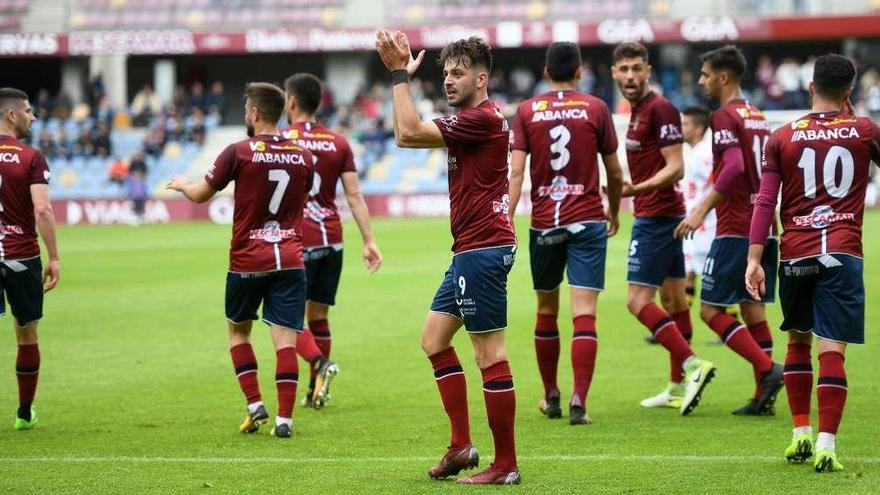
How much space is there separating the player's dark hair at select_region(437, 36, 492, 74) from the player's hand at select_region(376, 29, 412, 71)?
330 mm

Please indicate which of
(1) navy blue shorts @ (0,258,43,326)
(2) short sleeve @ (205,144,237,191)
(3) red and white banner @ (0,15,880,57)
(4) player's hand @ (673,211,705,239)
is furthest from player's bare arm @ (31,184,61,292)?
(3) red and white banner @ (0,15,880,57)

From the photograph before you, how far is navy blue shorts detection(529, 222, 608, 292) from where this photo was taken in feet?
29.2

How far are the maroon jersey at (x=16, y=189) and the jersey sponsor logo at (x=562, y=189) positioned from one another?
3.41 meters

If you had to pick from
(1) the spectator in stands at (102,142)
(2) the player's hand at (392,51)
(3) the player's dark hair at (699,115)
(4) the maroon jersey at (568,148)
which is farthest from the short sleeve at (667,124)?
(1) the spectator in stands at (102,142)

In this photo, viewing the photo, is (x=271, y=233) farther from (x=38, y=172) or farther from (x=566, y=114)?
(x=566, y=114)

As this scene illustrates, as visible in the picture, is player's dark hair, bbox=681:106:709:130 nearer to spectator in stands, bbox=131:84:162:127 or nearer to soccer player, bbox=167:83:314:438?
soccer player, bbox=167:83:314:438

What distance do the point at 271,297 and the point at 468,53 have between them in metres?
2.74

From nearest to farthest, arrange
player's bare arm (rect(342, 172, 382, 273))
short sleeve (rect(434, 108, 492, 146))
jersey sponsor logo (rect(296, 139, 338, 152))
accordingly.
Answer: short sleeve (rect(434, 108, 492, 146)) → player's bare arm (rect(342, 172, 382, 273)) → jersey sponsor logo (rect(296, 139, 338, 152))

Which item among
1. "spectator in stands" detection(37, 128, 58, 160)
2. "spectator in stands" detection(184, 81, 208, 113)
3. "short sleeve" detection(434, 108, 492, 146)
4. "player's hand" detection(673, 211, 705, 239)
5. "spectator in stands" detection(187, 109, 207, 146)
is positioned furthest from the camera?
A: "spectator in stands" detection(184, 81, 208, 113)

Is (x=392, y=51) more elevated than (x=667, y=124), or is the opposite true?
(x=392, y=51)

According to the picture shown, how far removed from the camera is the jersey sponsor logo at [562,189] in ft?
29.2

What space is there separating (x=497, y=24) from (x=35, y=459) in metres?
38.6

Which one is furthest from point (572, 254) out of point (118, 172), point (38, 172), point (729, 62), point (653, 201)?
point (118, 172)

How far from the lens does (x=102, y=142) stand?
42781 mm
